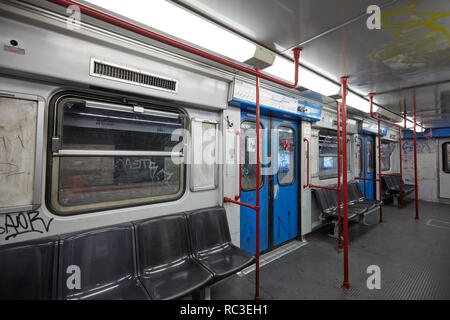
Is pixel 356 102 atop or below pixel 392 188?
atop

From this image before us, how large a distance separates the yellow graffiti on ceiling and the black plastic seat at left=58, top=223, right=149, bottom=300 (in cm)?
300

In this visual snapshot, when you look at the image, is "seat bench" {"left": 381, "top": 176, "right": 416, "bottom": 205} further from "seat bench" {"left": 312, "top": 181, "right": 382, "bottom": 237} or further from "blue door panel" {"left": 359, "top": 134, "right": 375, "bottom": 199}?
"seat bench" {"left": 312, "top": 181, "right": 382, "bottom": 237}

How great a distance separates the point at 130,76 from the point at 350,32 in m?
2.12

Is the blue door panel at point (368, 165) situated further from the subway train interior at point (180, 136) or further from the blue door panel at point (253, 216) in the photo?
the blue door panel at point (253, 216)

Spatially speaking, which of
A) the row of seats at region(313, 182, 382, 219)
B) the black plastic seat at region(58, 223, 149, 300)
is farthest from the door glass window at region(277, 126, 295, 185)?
the black plastic seat at region(58, 223, 149, 300)

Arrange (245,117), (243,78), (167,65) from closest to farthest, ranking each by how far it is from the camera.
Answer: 1. (167,65)
2. (243,78)
3. (245,117)

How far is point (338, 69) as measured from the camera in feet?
8.50

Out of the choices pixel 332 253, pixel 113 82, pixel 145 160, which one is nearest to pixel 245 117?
pixel 145 160

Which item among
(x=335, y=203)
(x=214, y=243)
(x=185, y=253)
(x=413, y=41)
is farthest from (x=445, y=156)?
(x=185, y=253)

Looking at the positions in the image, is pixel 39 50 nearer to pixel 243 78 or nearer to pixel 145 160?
pixel 145 160

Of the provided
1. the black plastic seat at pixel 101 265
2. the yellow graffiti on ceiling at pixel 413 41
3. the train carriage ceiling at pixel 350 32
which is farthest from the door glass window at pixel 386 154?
the black plastic seat at pixel 101 265

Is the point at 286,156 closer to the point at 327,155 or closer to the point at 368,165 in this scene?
the point at 327,155

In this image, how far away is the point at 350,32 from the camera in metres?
1.84

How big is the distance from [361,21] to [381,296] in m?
2.94
